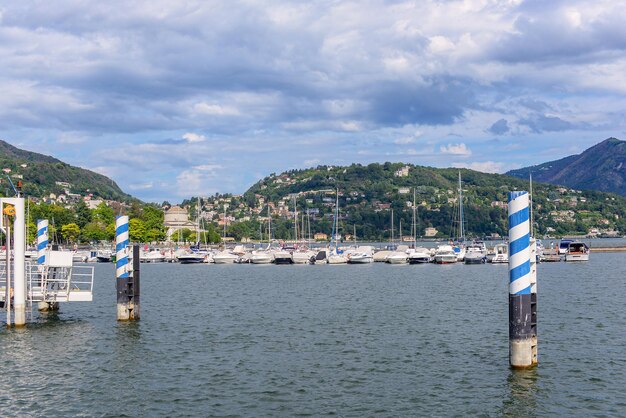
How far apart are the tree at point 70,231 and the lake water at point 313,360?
492 feet

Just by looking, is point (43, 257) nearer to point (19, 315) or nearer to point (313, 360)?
point (19, 315)

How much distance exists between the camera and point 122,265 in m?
37.5

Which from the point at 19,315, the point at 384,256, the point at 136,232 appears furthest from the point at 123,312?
the point at 136,232

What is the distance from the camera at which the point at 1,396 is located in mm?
23531

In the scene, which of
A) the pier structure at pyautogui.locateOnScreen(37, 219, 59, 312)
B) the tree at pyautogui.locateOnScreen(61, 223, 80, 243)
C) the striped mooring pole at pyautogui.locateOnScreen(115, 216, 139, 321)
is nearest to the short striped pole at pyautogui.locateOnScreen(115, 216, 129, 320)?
the striped mooring pole at pyautogui.locateOnScreen(115, 216, 139, 321)

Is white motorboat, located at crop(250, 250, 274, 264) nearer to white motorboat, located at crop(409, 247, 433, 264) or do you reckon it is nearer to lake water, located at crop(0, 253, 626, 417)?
white motorboat, located at crop(409, 247, 433, 264)

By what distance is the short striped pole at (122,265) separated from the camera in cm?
3725

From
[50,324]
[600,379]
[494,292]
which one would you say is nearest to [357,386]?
[600,379]

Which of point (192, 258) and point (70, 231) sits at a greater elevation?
point (70, 231)

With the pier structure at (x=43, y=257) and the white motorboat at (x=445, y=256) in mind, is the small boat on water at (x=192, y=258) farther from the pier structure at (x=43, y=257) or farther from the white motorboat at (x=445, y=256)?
the pier structure at (x=43, y=257)

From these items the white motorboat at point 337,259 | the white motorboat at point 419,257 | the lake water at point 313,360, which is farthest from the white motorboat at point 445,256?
the lake water at point 313,360

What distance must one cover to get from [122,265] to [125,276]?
66 cm

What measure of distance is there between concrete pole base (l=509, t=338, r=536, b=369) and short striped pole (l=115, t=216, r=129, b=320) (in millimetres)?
21133

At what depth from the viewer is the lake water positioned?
888 inches
